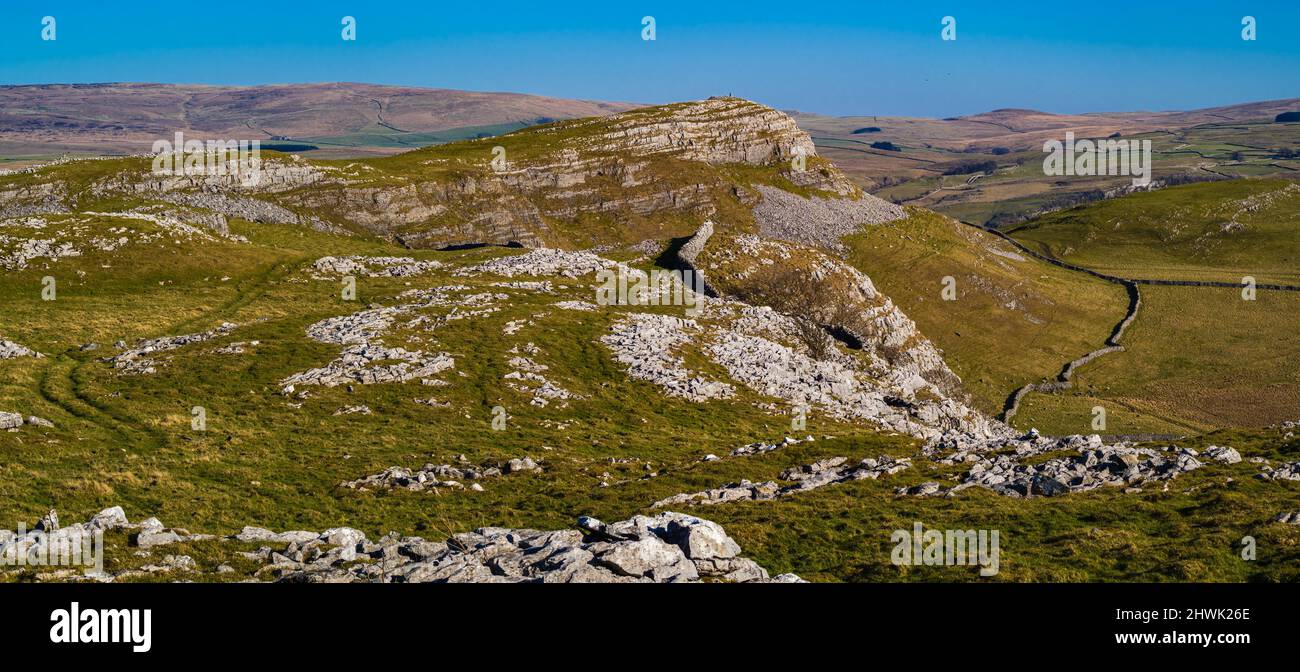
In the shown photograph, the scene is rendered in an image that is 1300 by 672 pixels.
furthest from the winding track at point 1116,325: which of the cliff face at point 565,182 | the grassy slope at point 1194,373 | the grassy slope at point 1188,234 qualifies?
the cliff face at point 565,182

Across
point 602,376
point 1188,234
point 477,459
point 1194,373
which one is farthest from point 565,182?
point 1188,234

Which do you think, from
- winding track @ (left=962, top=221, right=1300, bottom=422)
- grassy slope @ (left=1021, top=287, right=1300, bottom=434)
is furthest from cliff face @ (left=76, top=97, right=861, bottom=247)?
grassy slope @ (left=1021, top=287, right=1300, bottom=434)

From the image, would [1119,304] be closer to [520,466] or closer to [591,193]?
[591,193]

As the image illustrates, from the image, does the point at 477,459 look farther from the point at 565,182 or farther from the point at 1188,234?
the point at 1188,234

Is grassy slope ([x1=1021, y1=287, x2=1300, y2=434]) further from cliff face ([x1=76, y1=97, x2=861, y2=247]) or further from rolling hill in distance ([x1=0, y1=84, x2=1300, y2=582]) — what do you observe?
cliff face ([x1=76, y1=97, x2=861, y2=247])

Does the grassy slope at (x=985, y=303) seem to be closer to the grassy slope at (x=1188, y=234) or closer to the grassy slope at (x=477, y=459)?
the grassy slope at (x=1188, y=234)
